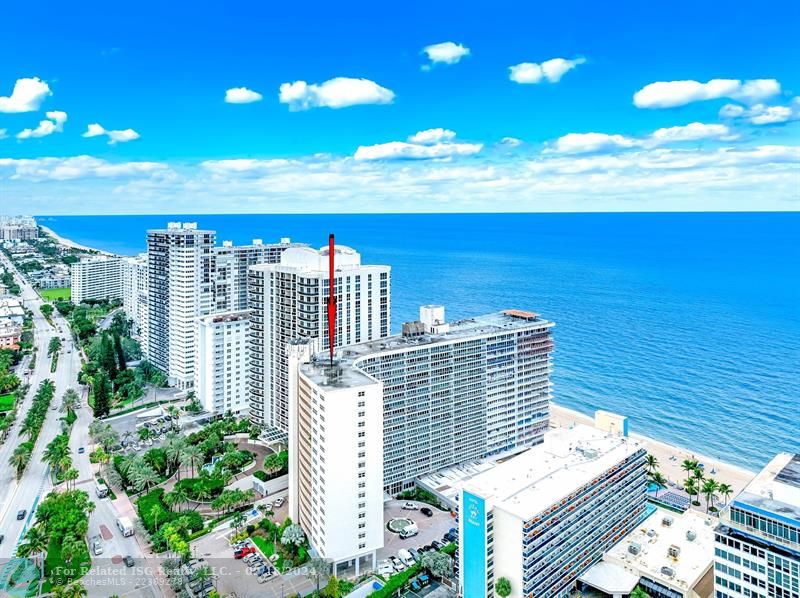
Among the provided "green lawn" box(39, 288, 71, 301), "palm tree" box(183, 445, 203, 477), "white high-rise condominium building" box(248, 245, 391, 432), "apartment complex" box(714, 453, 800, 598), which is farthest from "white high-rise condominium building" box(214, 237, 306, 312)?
"green lawn" box(39, 288, 71, 301)

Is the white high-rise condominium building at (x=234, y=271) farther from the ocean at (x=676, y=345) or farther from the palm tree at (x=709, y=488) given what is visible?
the palm tree at (x=709, y=488)

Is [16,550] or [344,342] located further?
[344,342]

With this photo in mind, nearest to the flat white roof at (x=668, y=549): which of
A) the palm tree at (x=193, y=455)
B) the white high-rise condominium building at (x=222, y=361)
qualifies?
the palm tree at (x=193, y=455)

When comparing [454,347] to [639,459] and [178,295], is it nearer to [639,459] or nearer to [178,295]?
[639,459]

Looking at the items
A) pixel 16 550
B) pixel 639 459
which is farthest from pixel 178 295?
pixel 639 459

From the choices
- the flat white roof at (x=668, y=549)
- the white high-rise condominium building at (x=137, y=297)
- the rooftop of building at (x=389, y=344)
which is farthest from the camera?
the white high-rise condominium building at (x=137, y=297)
